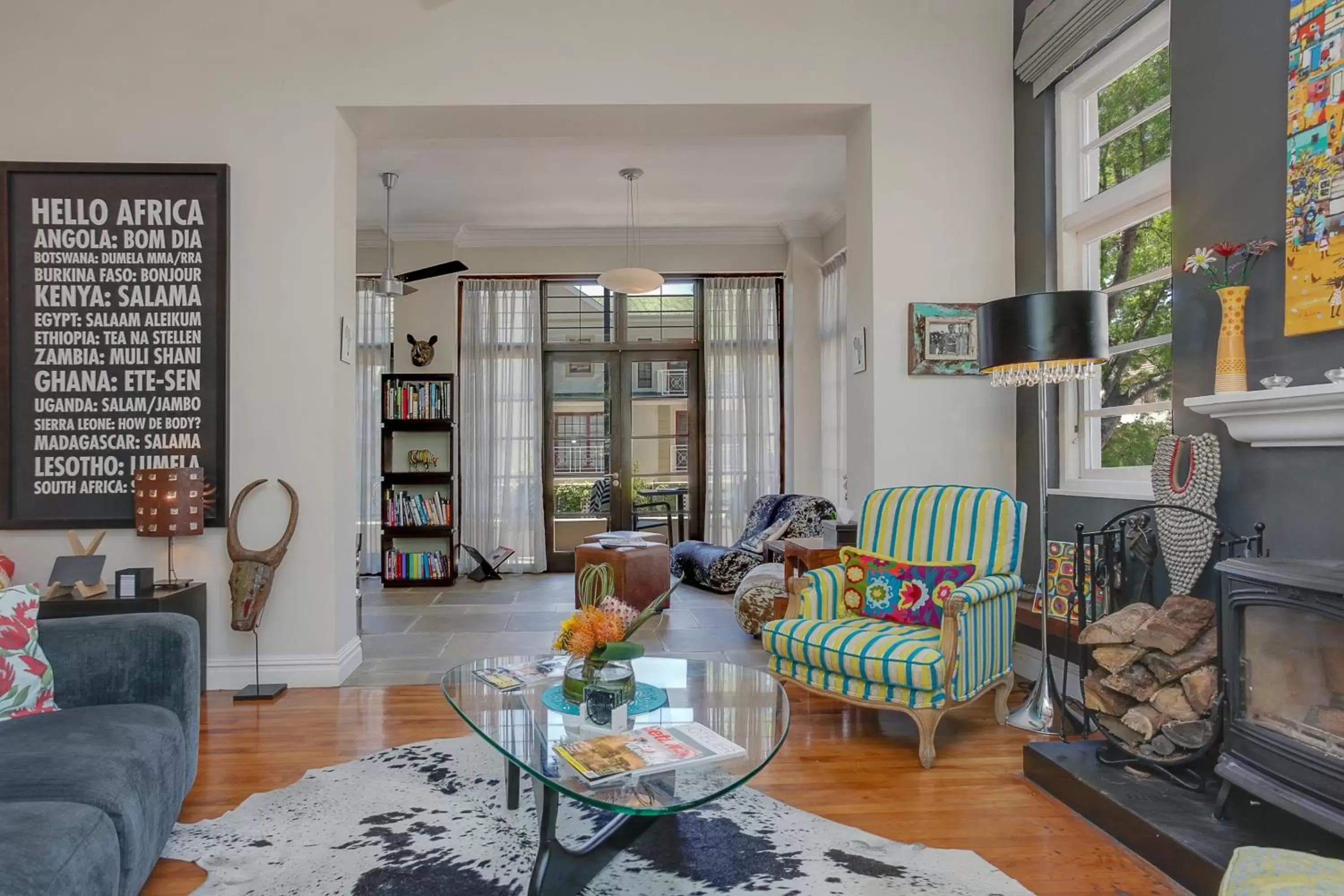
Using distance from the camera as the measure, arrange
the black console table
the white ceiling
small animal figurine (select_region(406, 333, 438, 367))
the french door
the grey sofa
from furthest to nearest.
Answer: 1. the french door
2. small animal figurine (select_region(406, 333, 438, 367))
3. the white ceiling
4. the black console table
5. the grey sofa

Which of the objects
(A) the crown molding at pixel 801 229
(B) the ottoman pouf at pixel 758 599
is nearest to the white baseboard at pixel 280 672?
(B) the ottoman pouf at pixel 758 599

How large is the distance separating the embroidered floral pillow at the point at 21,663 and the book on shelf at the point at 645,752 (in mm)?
1409

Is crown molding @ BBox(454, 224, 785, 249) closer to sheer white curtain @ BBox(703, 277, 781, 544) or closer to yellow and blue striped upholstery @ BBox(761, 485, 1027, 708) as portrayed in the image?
sheer white curtain @ BBox(703, 277, 781, 544)

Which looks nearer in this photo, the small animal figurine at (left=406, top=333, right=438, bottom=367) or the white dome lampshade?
the white dome lampshade

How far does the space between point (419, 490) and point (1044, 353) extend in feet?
18.5

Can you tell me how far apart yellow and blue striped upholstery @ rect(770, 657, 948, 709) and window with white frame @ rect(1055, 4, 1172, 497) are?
1234 millimetres

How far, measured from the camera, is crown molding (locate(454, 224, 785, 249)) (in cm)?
726

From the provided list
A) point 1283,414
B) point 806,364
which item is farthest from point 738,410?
point 1283,414

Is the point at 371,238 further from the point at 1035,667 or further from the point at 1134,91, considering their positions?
the point at 1035,667

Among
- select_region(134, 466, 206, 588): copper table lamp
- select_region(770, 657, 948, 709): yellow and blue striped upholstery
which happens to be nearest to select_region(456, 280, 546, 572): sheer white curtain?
select_region(134, 466, 206, 588): copper table lamp

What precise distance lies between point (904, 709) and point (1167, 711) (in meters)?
0.80

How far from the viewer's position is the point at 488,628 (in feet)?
16.1

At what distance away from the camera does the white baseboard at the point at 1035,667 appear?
3.36 m

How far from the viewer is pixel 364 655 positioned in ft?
13.9
